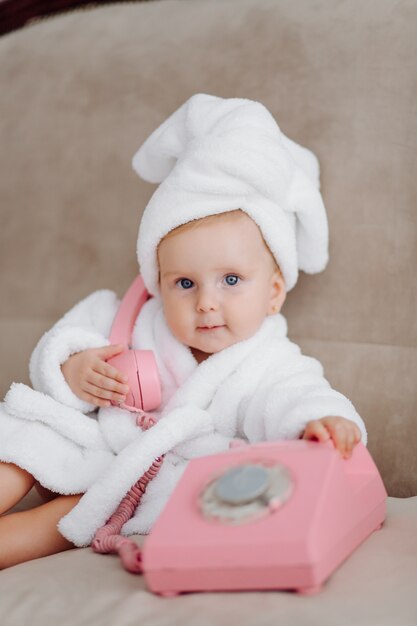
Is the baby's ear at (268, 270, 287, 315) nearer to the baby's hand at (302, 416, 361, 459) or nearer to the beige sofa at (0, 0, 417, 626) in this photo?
the beige sofa at (0, 0, 417, 626)

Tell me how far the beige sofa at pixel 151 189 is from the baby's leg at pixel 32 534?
0.07 m

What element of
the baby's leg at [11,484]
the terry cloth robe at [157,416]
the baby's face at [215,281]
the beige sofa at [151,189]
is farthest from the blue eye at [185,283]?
the baby's leg at [11,484]

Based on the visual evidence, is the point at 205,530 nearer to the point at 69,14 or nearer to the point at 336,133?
the point at 336,133

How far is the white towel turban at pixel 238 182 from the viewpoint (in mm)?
1148

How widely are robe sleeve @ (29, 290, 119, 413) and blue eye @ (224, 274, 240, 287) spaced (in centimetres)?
23

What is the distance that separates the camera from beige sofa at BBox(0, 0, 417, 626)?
991 mm

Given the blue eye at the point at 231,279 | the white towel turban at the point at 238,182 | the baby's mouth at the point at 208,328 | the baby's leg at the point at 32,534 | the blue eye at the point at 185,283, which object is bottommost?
the baby's leg at the point at 32,534

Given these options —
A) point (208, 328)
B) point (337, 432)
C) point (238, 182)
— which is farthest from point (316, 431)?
point (238, 182)

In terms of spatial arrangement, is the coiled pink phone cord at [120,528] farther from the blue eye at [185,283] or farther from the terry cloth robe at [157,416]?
the blue eye at [185,283]

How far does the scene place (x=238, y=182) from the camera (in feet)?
3.78

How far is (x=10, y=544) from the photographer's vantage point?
1.03m

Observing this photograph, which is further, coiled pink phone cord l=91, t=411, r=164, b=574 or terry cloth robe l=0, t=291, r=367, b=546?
terry cloth robe l=0, t=291, r=367, b=546

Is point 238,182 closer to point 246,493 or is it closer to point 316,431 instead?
point 316,431

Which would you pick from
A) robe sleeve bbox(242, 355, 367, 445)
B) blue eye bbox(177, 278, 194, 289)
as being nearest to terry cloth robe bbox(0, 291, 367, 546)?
robe sleeve bbox(242, 355, 367, 445)
